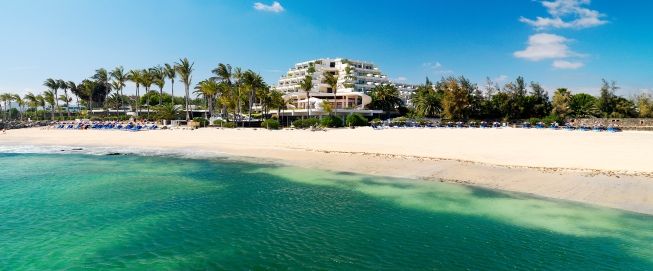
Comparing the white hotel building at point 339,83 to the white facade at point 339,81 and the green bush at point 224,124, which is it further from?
the green bush at point 224,124

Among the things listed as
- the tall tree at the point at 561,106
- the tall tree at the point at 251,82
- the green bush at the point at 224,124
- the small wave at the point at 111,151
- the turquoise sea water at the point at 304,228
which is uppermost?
the tall tree at the point at 251,82

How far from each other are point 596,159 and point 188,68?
81.0 meters

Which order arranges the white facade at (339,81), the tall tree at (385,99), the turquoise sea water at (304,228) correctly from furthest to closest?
1. the white facade at (339,81)
2. the tall tree at (385,99)
3. the turquoise sea water at (304,228)

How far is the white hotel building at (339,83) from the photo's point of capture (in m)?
95.9

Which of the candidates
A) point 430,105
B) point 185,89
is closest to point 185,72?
point 185,89

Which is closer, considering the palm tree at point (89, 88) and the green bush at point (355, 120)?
the green bush at point (355, 120)

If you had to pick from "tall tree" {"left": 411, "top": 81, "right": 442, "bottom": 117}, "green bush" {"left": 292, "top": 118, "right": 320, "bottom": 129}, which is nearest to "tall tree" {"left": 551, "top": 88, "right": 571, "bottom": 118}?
"tall tree" {"left": 411, "top": 81, "right": 442, "bottom": 117}

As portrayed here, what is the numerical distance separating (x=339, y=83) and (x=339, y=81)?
1992 millimetres

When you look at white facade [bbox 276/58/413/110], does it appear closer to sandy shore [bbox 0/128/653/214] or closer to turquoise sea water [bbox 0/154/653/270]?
sandy shore [bbox 0/128/653/214]

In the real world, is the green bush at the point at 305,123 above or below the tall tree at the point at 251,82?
below

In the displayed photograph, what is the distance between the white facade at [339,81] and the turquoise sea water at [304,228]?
69099 millimetres

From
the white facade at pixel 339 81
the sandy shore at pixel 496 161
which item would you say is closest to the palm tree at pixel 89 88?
the white facade at pixel 339 81

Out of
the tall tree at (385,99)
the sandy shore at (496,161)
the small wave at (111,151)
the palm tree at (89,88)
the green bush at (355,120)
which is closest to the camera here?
the sandy shore at (496,161)

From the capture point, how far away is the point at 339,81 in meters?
113
